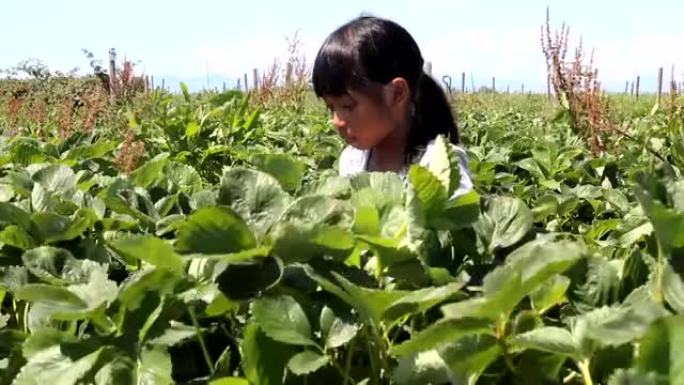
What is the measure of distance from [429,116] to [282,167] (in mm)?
1526

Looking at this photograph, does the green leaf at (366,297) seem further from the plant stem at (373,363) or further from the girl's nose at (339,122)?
the girl's nose at (339,122)

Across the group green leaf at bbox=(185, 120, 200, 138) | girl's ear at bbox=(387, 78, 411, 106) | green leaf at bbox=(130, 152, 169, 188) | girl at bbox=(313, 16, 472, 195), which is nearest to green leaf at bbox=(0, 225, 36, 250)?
green leaf at bbox=(130, 152, 169, 188)

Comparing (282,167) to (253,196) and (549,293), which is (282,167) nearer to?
(253,196)

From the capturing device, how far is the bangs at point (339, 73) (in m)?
2.27

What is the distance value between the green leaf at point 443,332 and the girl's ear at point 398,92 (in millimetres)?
1756

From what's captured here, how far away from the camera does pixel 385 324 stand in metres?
0.78

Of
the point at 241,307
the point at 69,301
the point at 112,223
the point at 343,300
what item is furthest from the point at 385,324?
the point at 112,223

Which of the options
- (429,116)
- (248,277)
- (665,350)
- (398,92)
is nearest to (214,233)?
(248,277)

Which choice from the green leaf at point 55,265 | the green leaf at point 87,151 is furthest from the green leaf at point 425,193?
the green leaf at point 87,151

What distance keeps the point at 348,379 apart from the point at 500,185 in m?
1.35

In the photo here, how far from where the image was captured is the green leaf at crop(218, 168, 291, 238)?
0.87 metres

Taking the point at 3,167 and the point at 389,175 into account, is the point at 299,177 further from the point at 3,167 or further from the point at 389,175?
the point at 3,167

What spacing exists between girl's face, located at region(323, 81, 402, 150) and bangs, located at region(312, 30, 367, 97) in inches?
0.7

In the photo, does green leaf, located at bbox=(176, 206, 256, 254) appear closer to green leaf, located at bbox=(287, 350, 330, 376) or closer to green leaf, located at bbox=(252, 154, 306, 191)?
green leaf, located at bbox=(287, 350, 330, 376)
